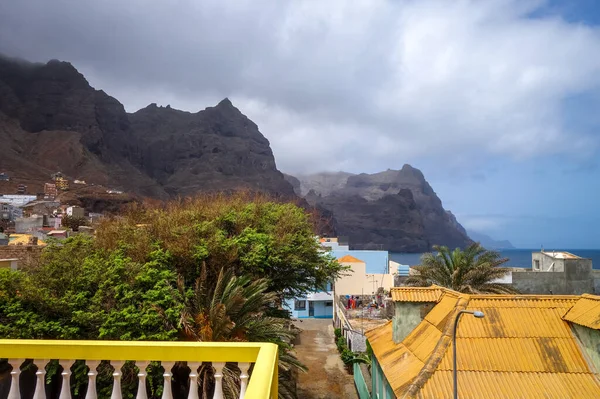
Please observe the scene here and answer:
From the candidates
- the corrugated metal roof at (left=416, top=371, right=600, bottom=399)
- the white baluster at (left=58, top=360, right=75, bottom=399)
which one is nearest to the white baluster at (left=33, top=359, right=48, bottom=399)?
the white baluster at (left=58, top=360, right=75, bottom=399)

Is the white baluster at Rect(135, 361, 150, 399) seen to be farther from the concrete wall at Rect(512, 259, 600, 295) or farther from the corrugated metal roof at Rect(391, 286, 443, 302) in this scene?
the concrete wall at Rect(512, 259, 600, 295)

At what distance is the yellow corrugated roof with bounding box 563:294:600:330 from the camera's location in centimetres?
1220

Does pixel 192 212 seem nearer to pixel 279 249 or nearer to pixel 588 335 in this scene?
pixel 279 249

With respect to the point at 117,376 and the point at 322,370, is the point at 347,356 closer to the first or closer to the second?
the point at 322,370

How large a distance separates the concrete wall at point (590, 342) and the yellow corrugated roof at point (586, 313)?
0.74 ft

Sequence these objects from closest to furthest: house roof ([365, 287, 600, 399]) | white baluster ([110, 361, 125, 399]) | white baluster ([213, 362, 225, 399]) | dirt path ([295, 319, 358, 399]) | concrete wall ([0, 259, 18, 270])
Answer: white baluster ([213, 362, 225, 399]) < white baluster ([110, 361, 125, 399]) < house roof ([365, 287, 600, 399]) < concrete wall ([0, 259, 18, 270]) < dirt path ([295, 319, 358, 399])

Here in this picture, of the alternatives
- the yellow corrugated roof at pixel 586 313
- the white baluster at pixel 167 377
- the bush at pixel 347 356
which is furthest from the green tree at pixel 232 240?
the white baluster at pixel 167 377

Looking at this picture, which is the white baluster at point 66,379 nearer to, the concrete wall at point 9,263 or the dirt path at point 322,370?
the concrete wall at point 9,263

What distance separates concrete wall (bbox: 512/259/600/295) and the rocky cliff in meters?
112

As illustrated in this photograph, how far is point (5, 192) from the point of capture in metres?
94.8

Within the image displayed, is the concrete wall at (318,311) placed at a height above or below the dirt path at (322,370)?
above

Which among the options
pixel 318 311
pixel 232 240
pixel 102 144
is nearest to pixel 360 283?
pixel 318 311

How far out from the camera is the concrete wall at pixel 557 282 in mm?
28375

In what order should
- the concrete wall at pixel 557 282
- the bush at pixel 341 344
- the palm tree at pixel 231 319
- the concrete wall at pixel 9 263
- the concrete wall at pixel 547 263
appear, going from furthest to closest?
the concrete wall at pixel 547 263
the bush at pixel 341 344
the concrete wall at pixel 557 282
the concrete wall at pixel 9 263
the palm tree at pixel 231 319
